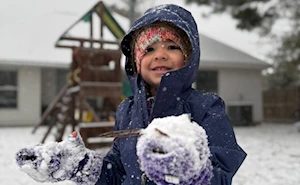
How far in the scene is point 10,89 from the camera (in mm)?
14281

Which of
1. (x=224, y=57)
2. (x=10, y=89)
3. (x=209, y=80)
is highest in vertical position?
(x=224, y=57)

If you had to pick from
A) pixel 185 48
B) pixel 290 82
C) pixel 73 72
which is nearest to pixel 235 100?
pixel 290 82

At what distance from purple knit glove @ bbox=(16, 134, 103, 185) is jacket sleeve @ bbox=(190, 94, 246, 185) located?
0.45m

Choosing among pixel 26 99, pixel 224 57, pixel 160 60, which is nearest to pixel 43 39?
pixel 26 99

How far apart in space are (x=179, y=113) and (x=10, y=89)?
1396 centimetres

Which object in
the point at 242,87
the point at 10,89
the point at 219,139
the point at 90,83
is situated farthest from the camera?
the point at 242,87

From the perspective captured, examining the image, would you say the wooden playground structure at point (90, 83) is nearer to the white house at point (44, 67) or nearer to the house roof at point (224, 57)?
the white house at point (44, 67)

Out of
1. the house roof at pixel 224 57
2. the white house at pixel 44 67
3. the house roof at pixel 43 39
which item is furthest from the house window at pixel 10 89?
the house roof at pixel 224 57

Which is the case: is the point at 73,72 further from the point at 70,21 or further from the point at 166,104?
the point at 70,21

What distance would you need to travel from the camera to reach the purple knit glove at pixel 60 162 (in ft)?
4.32

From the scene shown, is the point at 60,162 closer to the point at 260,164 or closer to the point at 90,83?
the point at 260,164

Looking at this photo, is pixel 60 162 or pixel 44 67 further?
pixel 44 67

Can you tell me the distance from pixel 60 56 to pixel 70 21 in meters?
2.85

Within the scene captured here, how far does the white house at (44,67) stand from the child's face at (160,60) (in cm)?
1302
